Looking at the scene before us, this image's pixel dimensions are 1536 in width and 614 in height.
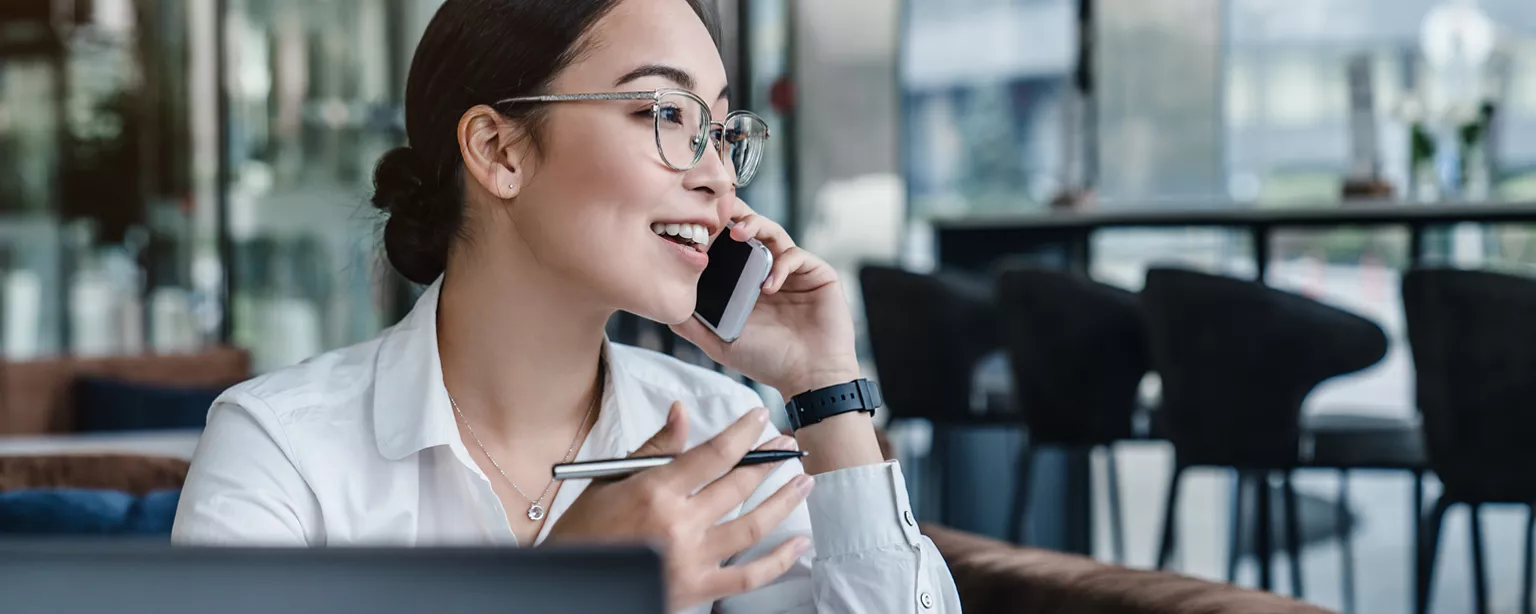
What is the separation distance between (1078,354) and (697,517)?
2505 millimetres

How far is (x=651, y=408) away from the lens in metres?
1.35

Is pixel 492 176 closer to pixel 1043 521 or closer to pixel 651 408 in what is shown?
pixel 651 408

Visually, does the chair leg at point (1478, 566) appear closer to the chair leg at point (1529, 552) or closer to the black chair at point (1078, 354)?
the chair leg at point (1529, 552)

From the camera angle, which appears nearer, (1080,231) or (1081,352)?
→ (1081,352)

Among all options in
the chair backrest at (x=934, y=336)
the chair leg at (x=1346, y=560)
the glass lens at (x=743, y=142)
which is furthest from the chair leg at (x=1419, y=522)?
the glass lens at (x=743, y=142)

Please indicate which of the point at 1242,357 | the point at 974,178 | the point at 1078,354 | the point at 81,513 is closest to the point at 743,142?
the point at 81,513

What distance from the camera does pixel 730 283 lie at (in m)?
1.41

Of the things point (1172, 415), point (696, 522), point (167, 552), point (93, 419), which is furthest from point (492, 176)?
point (93, 419)

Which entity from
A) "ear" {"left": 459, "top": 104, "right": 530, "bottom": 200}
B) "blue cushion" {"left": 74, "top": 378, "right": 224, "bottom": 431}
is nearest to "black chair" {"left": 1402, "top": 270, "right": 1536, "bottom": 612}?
"ear" {"left": 459, "top": 104, "right": 530, "bottom": 200}

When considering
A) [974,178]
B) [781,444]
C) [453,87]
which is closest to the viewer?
[781,444]

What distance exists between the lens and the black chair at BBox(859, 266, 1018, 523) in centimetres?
373

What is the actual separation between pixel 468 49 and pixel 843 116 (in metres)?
5.83

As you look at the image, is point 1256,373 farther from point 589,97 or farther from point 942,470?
point 589,97

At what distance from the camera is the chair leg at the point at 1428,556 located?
268 cm
